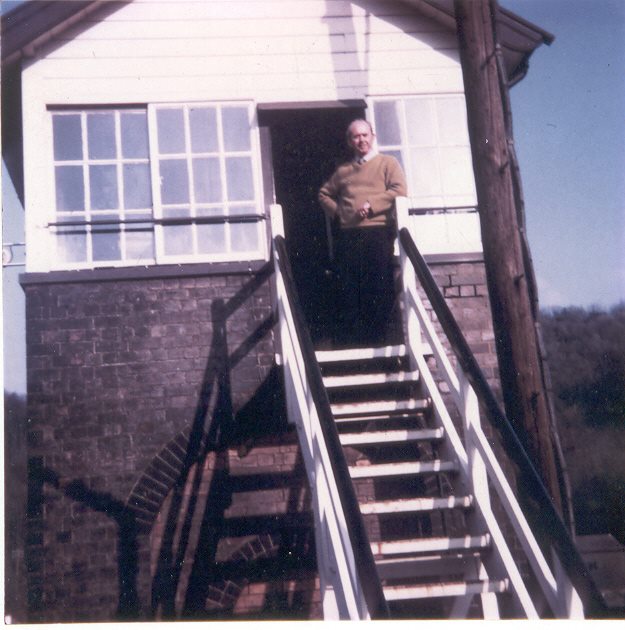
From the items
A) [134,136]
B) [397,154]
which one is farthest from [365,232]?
[134,136]

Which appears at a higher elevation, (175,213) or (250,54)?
(250,54)

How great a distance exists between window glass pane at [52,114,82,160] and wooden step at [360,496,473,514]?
426cm

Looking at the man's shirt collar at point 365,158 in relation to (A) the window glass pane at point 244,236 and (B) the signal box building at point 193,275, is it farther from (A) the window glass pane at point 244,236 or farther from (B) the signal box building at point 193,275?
(A) the window glass pane at point 244,236

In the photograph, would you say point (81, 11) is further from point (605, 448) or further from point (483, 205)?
point (605, 448)

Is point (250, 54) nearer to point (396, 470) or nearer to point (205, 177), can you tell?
point (205, 177)

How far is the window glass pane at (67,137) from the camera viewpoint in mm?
6254

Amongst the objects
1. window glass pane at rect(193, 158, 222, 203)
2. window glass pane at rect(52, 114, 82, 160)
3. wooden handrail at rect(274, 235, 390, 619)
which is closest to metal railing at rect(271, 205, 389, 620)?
wooden handrail at rect(274, 235, 390, 619)

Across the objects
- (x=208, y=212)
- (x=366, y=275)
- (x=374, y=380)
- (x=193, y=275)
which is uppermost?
(x=208, y=212)

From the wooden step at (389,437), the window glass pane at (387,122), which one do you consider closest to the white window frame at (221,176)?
the window glass pane at (387,122)

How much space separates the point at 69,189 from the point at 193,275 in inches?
53.7

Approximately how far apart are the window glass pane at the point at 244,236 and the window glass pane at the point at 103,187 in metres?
1.06

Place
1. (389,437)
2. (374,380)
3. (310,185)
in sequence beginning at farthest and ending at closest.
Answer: (310,185), (374,380), (389,437)

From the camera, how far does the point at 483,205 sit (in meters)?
4.09

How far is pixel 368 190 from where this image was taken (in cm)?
536
